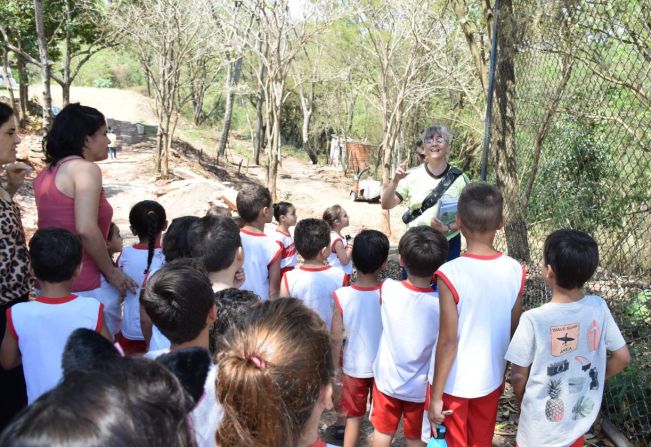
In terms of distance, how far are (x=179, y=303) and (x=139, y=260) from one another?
141 centimetres

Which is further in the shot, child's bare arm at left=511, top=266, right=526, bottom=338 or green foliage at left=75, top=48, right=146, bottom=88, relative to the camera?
green foliage at left=75, top=48, right=146, bottom=88

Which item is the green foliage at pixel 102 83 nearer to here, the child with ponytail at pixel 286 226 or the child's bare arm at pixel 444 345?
the child with ponytail at pixel 286 226

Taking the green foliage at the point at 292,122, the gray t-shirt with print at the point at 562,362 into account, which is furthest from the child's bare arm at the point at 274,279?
the green foliage at the point at 292,122

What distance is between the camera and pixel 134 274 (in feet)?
10.7

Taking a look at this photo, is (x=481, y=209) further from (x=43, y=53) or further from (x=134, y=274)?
(x=43, y=53)

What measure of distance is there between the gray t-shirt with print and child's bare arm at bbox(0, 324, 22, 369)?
7.01ft

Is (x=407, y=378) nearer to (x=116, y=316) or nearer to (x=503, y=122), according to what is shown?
(x=116, y=316)

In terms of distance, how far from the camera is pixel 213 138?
3073cm

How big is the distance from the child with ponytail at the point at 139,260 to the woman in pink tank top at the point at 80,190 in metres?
0.32

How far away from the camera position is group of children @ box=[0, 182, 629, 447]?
1.52m

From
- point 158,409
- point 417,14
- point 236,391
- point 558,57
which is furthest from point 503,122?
point 417,14

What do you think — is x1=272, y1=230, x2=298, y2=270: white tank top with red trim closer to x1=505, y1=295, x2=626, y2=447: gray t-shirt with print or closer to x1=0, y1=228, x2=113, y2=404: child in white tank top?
x1=0, y1=228, x2=113, y2=404: child in white tank top

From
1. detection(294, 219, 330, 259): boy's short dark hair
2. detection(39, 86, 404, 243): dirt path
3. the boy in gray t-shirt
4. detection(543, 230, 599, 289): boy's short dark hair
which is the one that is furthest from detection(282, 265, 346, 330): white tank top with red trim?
detection(39, 86, 404, 243): dirt path

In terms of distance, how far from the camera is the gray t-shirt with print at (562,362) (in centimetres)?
225
